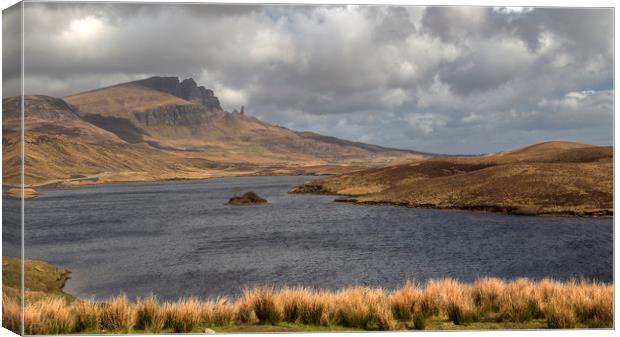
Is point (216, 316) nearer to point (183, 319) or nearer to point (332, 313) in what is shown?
point (183, 319)

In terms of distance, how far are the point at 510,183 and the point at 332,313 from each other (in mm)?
62449

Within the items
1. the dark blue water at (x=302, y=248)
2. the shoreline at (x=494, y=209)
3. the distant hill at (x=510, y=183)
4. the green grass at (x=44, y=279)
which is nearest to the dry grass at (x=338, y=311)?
the green grass at (x=44, y=279)

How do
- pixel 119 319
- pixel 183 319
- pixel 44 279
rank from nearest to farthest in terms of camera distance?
1. pixel 183 319
2. pixel 119 319
3. pixel 44 279

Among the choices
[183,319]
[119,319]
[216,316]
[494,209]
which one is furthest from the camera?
[494,209]

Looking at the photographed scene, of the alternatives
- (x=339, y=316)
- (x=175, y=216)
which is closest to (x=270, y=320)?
(x=339, y=316)

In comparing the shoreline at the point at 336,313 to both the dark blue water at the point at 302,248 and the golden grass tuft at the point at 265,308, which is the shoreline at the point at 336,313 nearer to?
the golden grass tuft at the point at 265,308

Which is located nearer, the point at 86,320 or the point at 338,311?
the point at 86,320

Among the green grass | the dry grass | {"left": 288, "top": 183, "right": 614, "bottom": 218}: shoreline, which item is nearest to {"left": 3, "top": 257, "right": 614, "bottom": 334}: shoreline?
the dry grass

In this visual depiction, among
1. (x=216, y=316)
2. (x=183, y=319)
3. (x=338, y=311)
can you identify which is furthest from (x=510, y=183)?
(x=183, y=319)

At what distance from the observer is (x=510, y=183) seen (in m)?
74.1

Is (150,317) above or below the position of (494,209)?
above

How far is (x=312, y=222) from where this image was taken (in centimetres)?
5953

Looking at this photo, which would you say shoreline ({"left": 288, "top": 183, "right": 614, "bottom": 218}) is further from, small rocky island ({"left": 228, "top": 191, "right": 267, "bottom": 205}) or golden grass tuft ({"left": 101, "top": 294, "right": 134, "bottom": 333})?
golden grass tuft ({"left": 101, "top": 294, "right": 134, "bottom": 333})

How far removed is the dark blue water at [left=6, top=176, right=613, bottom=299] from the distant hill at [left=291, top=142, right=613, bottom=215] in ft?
17.2
